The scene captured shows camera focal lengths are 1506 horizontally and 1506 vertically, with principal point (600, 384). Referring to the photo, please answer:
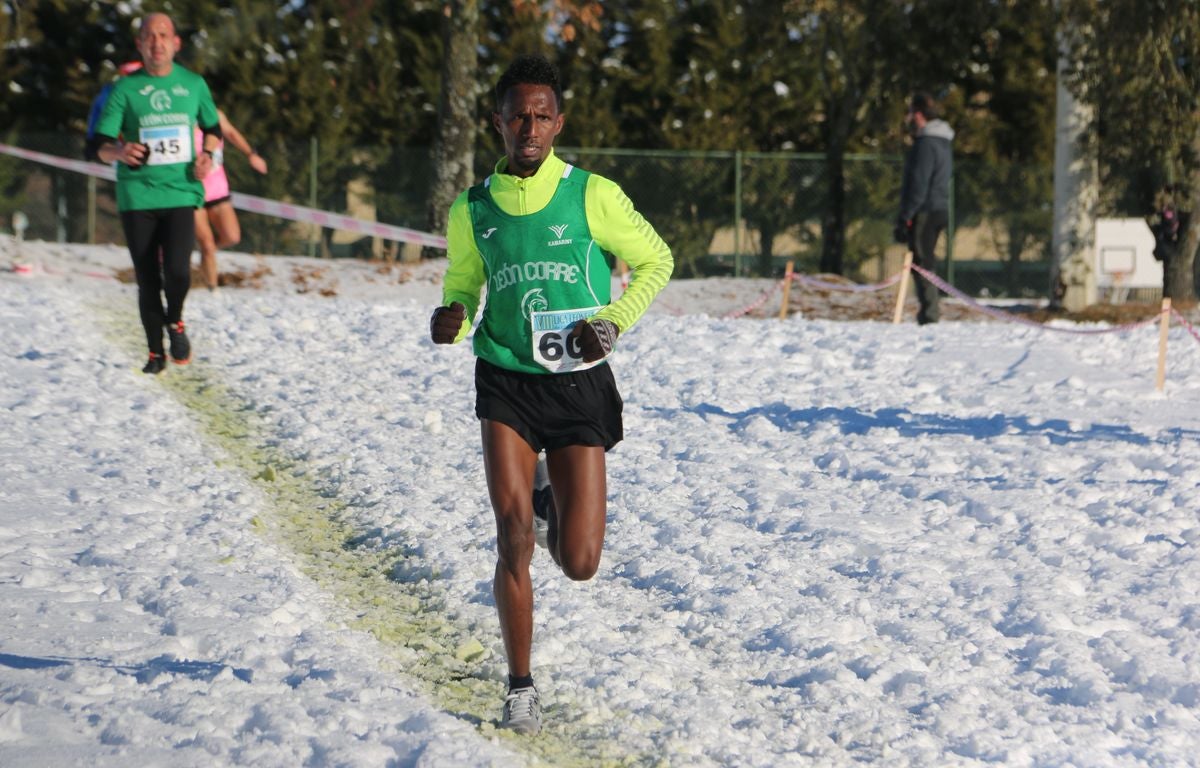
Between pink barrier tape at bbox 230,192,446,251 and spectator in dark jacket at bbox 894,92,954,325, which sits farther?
pink barrier tape at bbox 230,192,446,251

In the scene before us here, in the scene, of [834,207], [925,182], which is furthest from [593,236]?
[834,207]

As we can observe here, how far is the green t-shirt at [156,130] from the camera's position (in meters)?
8.98

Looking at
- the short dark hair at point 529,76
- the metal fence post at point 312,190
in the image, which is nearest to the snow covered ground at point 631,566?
the short dark hair at point 529,76

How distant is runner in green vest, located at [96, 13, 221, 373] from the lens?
29.4 ft

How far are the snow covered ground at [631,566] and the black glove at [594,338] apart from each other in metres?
1.19

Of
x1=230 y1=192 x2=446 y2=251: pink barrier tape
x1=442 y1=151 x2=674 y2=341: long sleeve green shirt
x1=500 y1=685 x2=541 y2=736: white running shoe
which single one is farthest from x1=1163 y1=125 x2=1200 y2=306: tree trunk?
x1=500 y1=685 x2=541 y2=736: white running shoe

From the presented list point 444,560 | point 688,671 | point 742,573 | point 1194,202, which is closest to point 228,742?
point 688,671

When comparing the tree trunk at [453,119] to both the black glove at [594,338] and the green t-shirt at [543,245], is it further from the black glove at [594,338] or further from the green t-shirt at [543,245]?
the black glove at [594,338]

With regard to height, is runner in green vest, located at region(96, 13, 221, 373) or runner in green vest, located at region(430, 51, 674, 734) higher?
runner in green vest, located at region(96, 13, 221, 373)

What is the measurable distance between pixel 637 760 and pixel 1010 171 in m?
21.5

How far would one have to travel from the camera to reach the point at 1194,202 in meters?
19.6

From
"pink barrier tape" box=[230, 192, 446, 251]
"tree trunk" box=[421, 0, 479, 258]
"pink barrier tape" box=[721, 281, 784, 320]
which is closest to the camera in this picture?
"pink barrier tape" box=[721, 281, 784, 320]

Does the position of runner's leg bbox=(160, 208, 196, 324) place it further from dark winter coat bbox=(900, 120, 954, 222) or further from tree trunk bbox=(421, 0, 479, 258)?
tree trunk bbox=(421, 0, 479, 258)

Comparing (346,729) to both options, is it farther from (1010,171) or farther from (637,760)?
(1010,171)
